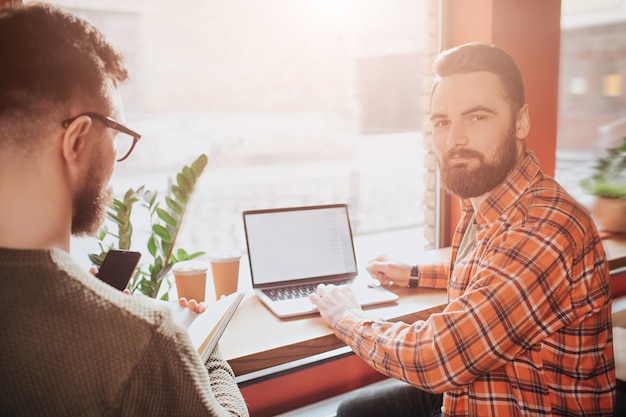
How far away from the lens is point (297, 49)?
236 centimetres

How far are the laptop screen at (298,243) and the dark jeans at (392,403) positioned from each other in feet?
1.27

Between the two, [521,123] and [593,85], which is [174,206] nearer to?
[521,123]

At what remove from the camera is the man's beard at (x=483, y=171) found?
1.33m

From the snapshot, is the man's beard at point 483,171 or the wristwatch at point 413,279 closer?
the man's beard at point 483,171

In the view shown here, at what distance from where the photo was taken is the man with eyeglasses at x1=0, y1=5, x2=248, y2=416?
25.8 inches

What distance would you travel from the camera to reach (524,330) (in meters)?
1.09

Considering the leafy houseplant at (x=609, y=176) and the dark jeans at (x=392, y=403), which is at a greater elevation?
the leafy houseplant at (x=609, y=176)

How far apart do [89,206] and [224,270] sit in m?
0.84

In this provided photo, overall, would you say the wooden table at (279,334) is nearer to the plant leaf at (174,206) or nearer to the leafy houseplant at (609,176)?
the plant leaf at (174,206)

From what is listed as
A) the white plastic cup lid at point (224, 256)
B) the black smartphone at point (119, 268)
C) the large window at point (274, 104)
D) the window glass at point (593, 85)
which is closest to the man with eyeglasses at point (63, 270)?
the black smartphone at point (119, 268)

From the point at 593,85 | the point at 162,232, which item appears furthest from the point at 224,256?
the point at 593,85

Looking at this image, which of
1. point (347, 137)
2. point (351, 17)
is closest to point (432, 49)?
point (351, 17)

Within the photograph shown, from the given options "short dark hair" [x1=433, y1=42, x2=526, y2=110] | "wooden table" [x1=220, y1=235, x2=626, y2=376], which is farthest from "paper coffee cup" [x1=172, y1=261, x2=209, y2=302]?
"short dark hair" [x1=433, y1=42, x2=526, y2=110]

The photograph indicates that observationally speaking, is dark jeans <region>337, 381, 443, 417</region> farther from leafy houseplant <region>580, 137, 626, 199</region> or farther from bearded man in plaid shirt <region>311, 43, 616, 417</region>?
leafy houseplant <region>580, 137, 626, 199</region>
